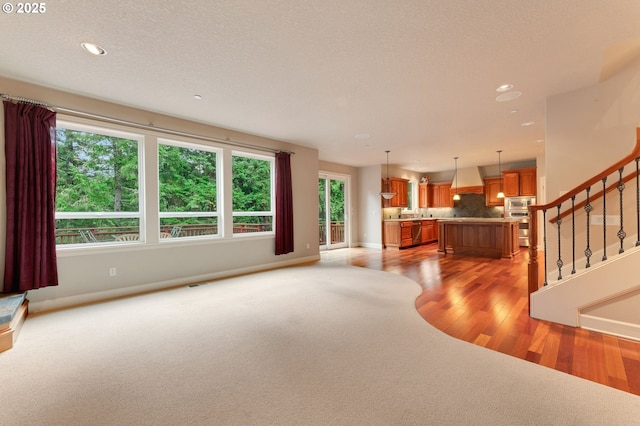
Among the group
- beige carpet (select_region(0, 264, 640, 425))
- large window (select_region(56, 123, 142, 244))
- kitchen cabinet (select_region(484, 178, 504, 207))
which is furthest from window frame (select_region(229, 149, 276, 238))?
kitchen cabinet (select_region(484, 178, 504, 207))

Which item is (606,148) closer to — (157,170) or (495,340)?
(495,340)

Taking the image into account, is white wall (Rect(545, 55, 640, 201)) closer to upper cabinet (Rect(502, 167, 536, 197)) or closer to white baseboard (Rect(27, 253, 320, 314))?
white baseboard (Rect(27, 253, 320, 314))

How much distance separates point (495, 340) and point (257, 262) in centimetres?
417

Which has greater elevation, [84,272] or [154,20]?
[154,20]

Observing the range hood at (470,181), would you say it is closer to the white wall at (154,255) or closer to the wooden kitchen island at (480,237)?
the wooden kitchen island at (480,237)

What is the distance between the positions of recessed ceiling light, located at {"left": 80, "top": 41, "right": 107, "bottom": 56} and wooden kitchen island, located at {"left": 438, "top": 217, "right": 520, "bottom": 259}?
292 inches

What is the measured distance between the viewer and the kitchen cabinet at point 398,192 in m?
8.84

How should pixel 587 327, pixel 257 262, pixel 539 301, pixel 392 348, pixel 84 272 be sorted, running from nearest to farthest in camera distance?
pixel 392 348, pixel 587 327, pixel 539 301, pixel 84 272, pixel 257 262

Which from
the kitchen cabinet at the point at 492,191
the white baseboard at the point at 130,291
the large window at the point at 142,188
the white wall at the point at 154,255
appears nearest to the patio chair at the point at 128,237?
the large window at the point at 142,188

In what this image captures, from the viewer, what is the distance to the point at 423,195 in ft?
34.4

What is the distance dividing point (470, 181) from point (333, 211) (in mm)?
4710

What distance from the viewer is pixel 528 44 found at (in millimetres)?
2490

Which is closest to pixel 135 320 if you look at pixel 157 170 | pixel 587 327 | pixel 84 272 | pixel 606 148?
pixel 84 272

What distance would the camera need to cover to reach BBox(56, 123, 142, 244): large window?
3617 mm
